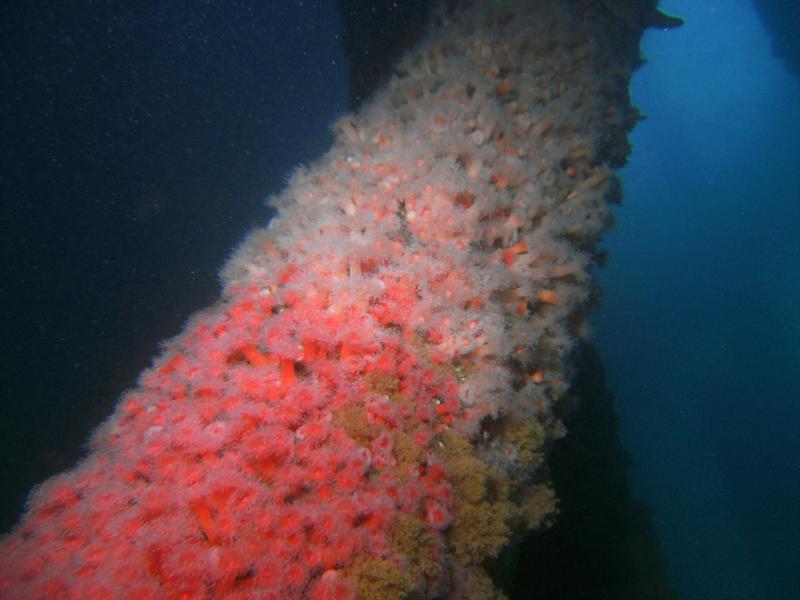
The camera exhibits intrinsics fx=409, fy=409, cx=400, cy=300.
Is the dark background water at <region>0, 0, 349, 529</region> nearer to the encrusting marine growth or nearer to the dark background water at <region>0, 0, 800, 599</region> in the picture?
the dark background water at <region>0, 0, 800, 599</region>

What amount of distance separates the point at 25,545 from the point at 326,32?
3766 centimetres

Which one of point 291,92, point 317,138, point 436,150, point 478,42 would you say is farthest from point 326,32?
point 436,150

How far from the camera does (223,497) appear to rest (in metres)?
2.18

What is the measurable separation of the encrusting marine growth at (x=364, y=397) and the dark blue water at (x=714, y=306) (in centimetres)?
3580

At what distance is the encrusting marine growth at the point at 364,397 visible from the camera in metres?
2.03

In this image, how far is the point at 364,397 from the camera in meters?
2.58

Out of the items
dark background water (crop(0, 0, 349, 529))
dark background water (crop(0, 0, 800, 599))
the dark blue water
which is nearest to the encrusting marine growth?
dark background water (crop(0, 0, 800, 599))

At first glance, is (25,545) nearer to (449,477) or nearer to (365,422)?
(365,422)

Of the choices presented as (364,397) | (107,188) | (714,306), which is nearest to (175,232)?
(107,188)

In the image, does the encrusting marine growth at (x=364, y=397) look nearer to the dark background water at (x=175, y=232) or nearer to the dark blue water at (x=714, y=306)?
the dark background water at (x=175, y=232)

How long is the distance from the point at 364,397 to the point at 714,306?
342 ft

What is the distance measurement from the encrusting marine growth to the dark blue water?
35798 millimetres

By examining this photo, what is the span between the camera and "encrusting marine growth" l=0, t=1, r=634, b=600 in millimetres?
2031

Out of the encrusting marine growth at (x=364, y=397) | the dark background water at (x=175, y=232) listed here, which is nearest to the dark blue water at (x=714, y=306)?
the dark background water at (x=175, y=232)
